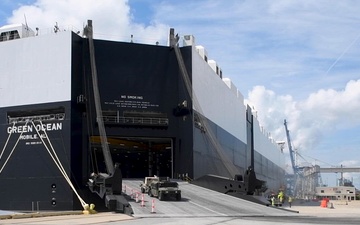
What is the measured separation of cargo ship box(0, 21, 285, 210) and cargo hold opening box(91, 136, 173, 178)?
0.47 meters

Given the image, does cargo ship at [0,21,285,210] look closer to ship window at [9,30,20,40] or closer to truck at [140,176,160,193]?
ship window at [9,30,20,40]

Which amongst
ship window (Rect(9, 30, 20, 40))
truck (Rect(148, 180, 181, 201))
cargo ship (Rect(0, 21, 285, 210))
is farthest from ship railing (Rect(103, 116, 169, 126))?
ship window (Rect(9, 30, 20, 40))

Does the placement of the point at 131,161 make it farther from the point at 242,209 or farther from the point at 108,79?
the point at 242,209

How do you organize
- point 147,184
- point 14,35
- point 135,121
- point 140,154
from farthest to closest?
point 140,154
point 14,35
point 135,121
point 147,184

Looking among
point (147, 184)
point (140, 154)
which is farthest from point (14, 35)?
point (140, 154)

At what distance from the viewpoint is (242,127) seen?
59.8 metres

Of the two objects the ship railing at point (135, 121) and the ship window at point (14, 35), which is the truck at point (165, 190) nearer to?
the ship railing at point (135, 121)

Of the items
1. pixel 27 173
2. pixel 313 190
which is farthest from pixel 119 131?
pixel 313 190

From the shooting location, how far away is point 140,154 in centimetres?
4753

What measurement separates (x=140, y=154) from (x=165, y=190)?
20276 mm

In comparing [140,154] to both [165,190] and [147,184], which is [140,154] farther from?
[165,190]

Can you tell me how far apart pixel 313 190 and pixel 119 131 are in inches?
3574

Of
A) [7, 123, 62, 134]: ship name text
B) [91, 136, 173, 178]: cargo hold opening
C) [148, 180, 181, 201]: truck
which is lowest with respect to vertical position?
[148, 180, 181, 201]: truck

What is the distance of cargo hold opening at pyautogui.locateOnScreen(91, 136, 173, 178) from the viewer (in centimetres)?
3862
